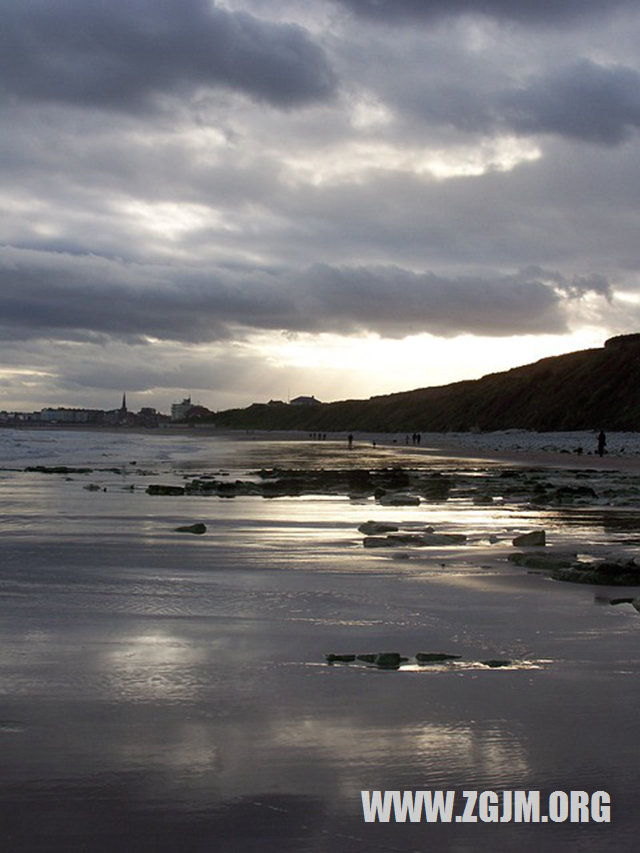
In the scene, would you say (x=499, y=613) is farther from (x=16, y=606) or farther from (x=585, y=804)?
(x=16, y=606)

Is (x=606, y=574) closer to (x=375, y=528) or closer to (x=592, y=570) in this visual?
(x=592, y=570)

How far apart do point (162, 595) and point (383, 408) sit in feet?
628

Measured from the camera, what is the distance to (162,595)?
8.66 meters

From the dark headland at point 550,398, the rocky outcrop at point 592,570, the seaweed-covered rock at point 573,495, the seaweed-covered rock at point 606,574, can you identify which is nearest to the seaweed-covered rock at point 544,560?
the rocky outcrop at point 592,570

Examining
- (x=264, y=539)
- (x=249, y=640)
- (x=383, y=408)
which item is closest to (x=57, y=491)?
(x=264, y=539)

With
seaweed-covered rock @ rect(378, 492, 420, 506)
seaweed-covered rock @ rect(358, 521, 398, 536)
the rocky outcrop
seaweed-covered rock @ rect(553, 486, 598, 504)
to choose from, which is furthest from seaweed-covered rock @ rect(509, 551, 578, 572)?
seaweed-covered rock @ rect(553, 486, 598, 504)

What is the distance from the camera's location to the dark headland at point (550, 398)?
4532 inches

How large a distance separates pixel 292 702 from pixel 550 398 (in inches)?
5085

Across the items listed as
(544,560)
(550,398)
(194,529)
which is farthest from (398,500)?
(550,398)

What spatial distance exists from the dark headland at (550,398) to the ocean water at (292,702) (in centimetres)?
10114

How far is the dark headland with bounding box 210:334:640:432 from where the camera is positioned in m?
115

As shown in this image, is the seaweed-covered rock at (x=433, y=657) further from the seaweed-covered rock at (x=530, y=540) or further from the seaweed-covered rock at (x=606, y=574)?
the seaweed-covered rock at (x=530, y=540)

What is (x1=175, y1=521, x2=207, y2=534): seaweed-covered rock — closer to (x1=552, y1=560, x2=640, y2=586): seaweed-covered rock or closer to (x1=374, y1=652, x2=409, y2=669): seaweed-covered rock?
(x1=552, y1=560, x2=640, y2=586): seaweed-covered rock

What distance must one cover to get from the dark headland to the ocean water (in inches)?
3982
